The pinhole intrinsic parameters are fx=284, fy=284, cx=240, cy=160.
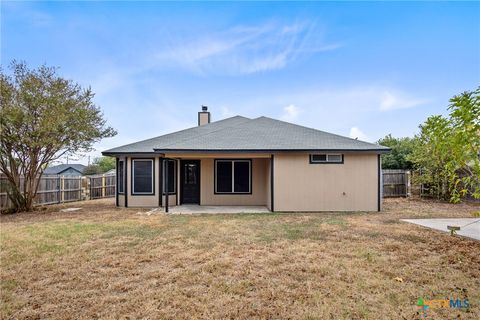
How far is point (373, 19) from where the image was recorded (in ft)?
35.5

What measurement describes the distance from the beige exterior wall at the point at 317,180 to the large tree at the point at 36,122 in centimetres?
793

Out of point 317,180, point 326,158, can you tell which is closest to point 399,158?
point 326,158

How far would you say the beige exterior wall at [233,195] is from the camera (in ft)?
40.1

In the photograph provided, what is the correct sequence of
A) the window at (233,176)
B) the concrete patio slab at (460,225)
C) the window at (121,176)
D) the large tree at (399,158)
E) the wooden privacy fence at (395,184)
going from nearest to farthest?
the concrete patio slab at (460,225) < the window at (121,176) < the window at (233,176) < the wooden privacy fence at (395,184) < the large tree at (399,158)

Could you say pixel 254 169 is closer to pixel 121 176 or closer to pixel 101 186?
pixel 121 176

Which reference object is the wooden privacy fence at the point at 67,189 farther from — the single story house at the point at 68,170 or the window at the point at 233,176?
the single story house at the point at 68,170

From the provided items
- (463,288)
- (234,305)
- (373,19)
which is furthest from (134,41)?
(463,288)

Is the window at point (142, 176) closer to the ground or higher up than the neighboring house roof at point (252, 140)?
closer to the ground

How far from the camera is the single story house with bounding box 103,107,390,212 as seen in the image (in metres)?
10.3

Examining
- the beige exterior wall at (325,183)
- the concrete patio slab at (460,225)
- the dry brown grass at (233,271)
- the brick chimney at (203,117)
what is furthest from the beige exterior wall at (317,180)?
the brick chimney at (203,117)

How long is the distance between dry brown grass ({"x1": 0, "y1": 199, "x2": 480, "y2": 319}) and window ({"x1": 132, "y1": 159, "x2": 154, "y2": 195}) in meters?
4.49

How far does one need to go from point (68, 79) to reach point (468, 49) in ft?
51.5

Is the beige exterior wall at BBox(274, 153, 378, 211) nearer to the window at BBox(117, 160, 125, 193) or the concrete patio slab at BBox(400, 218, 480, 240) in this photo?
the concrete patio slab at BBox(400, 218, 480, 240)

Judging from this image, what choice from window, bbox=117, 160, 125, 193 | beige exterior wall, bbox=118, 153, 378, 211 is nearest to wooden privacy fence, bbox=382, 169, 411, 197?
beige exterior wall, bbox=118, 153, 378, 211
